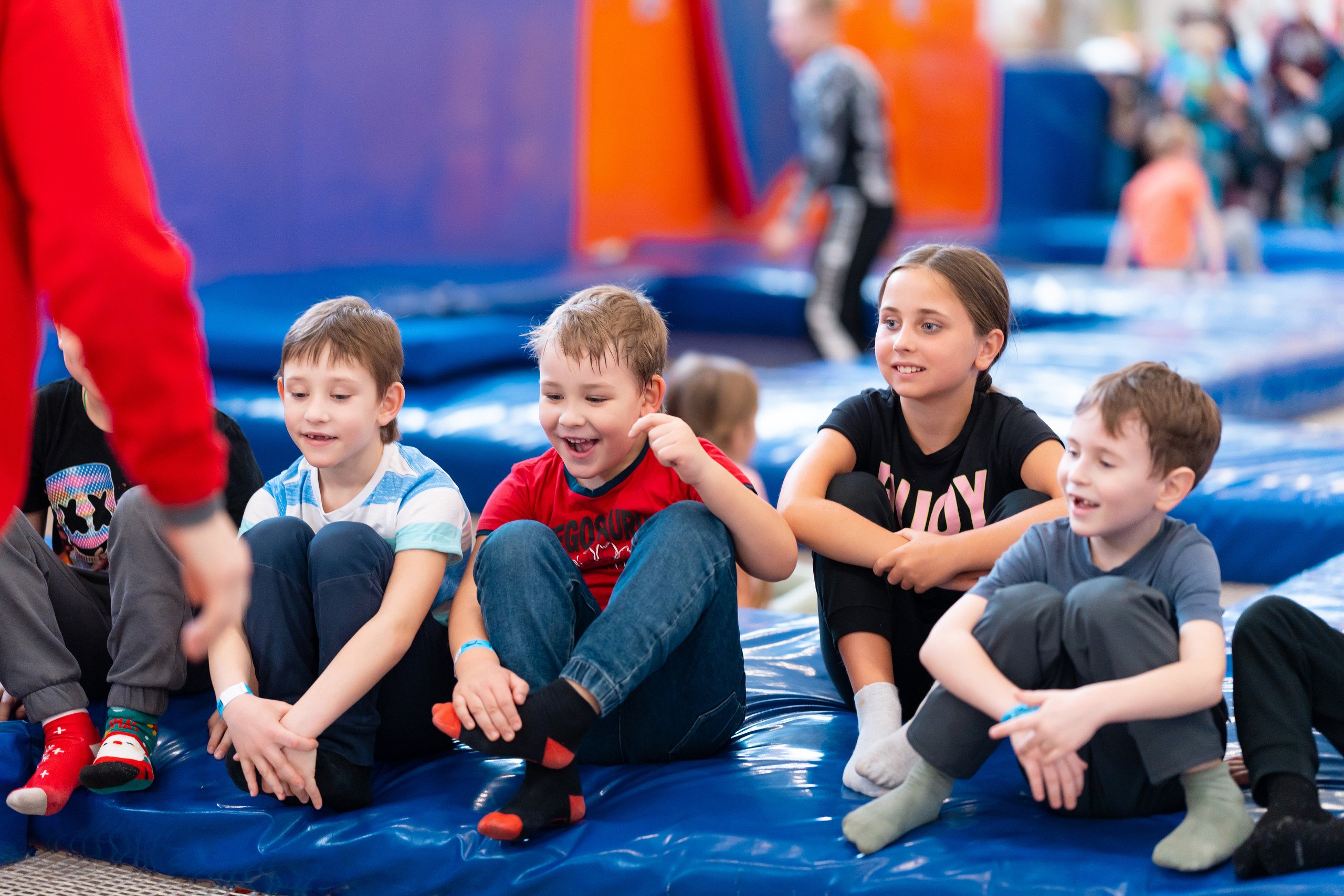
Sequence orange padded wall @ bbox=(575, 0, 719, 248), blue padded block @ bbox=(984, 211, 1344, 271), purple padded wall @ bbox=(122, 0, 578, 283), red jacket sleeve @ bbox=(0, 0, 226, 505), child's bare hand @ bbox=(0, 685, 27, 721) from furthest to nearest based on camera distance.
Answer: blue padded block @ bbox=(984, 211, 1344, 271)
orange padded wall @ bbox=(575, 0, 719, 248)
purple padded wall @ bbox=(122, 0, 578, 283)
child's bare hand @ bbox=(0, 685, 27, 721)
red jacket sleeve @ bbox=(0, 0, 226, 505)

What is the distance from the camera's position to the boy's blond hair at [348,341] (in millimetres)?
1756

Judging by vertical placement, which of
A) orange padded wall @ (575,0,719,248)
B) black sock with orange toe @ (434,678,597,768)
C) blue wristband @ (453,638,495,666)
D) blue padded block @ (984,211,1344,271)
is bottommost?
black sock with orange toe @ (434,678,597,768)

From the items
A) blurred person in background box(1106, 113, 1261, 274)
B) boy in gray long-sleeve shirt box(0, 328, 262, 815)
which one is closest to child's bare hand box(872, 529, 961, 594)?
boy in gray long-sleeve shirt box(0, 328, 262, 815)

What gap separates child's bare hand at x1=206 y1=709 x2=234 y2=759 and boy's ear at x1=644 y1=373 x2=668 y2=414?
2.21ft

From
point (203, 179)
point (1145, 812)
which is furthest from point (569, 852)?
point (203, 179)

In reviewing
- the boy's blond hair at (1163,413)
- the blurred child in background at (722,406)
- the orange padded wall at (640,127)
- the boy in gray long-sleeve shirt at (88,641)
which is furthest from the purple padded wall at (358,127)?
the boy's blond hair at (1163,413)

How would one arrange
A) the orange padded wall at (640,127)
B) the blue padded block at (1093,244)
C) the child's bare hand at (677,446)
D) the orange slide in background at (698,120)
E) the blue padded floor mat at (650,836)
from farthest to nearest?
the blue padded block at (1093,244), the orange slide in background at (698,120), the orange padded wall at (640,127), the child's bare hand at (677,446), the blue padded floor mat at (650,836)

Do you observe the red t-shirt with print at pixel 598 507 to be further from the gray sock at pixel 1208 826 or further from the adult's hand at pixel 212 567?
the adult's hand at pixel 212 567

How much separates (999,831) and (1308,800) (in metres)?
0.33

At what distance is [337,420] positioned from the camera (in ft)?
5.69

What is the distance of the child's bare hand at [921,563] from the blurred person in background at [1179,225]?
601 cm

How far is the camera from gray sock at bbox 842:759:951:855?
61.3 inches

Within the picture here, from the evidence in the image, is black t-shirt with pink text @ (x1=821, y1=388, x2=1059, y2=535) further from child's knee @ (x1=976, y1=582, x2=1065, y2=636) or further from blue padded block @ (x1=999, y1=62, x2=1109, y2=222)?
blue padded block @ (x1=999, y1=62, x2=1109, y2=222)

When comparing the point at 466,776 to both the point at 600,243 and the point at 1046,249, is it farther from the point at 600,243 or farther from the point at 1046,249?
the point at 1046,249
